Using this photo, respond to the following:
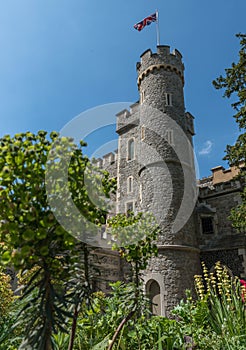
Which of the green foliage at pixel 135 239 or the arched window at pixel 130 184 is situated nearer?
the green foliage at pixel 135 239

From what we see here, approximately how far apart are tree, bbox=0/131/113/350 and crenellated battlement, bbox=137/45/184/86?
1372 cm

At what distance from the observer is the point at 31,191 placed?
2041mm

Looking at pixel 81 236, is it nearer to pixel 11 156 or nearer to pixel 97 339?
pixel 11 156

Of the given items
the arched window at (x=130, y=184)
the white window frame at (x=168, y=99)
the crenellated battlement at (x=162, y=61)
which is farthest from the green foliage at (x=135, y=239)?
the crenellated battlement at (x=162, y=61)

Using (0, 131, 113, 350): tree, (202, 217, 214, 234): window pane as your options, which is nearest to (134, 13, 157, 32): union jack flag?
(202, 217, 214, 234): window pane

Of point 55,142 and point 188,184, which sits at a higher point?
point 188,184

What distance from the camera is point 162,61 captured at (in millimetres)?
14555

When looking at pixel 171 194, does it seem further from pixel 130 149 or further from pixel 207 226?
pixel 130 149

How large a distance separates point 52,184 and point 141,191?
1081 cm

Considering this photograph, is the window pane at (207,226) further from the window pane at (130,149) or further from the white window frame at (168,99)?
the white window frame at (168,99)

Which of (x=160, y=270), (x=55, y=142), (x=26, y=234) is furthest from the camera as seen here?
(x=160, y=270)

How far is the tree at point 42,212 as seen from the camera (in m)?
1.96

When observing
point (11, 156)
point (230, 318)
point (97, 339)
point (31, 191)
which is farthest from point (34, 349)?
point (230, 318)

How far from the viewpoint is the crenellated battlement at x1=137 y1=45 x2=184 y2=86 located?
47.7 feet
